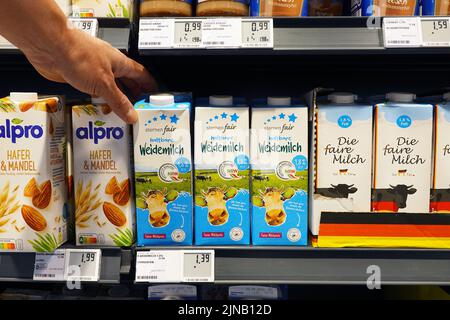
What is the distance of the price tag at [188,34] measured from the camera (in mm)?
995

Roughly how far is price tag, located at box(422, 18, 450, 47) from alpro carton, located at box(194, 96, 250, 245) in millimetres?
484

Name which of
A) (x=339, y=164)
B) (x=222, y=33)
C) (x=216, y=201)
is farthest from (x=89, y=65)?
(x=339, y=164)

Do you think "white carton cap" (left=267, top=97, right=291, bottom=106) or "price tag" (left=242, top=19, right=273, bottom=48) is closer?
"price tag" (left=242, top=19, right=273, bottom=48)

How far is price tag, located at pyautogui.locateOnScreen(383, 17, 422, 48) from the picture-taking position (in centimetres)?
98

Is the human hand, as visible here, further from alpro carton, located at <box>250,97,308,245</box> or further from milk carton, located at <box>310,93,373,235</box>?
milk carton, located at <box>310,93,373,235</box>

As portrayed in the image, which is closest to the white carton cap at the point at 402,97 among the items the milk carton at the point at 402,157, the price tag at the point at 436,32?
the milk carton at the point at 402,157

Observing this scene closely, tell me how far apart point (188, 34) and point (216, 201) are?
440mm

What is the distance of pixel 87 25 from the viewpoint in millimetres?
1019

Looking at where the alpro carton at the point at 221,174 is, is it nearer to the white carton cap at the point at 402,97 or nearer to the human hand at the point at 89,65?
the human hand at the point at 89,65

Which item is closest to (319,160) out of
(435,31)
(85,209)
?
(435,31)

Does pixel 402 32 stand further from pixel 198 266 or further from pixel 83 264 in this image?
pixel 83 264

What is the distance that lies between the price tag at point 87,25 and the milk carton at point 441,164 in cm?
92

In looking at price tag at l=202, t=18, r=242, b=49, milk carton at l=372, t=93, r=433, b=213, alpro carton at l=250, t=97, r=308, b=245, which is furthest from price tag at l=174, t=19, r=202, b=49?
milk carton at l=372, t=93, r=433, b=213
